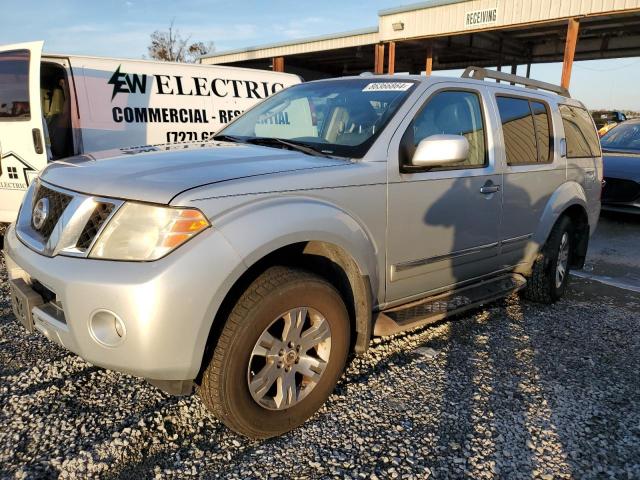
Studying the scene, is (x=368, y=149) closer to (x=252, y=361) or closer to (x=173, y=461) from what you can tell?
(x=252, y=361)

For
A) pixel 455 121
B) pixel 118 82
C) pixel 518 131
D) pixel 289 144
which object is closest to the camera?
pixel 289 144

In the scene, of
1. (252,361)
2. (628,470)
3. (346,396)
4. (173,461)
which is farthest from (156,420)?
(628,470)

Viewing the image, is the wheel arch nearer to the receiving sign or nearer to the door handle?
the door handle

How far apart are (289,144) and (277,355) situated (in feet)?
4.21

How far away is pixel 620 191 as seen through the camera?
26.7ft

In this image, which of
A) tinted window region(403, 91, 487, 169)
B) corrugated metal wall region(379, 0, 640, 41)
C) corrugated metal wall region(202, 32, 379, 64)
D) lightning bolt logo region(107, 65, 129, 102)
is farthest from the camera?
corrugated metal wall region(202, 32, 379, 64)

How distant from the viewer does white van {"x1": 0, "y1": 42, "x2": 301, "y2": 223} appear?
5.04 m

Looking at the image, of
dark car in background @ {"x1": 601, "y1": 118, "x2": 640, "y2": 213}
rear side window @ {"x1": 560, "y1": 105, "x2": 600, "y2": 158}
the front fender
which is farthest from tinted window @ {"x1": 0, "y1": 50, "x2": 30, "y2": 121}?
dark car in background @ {"x1": 601, "y1": 118, "x2": 640, "y2": 213}

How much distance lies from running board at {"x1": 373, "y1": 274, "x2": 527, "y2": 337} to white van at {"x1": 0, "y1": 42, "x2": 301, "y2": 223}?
397cm

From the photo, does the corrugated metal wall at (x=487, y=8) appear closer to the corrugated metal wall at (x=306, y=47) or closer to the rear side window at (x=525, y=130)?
the corrugated metal wall at (x=306, y=47)

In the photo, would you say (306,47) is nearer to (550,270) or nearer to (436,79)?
(550,270)

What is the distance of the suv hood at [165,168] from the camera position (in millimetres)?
2108

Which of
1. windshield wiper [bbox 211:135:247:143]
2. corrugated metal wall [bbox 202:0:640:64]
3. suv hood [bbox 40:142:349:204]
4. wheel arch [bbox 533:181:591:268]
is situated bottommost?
wheel arch [bbox 533:181:591:268]

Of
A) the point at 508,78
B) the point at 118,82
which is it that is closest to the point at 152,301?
the point at 508,78
